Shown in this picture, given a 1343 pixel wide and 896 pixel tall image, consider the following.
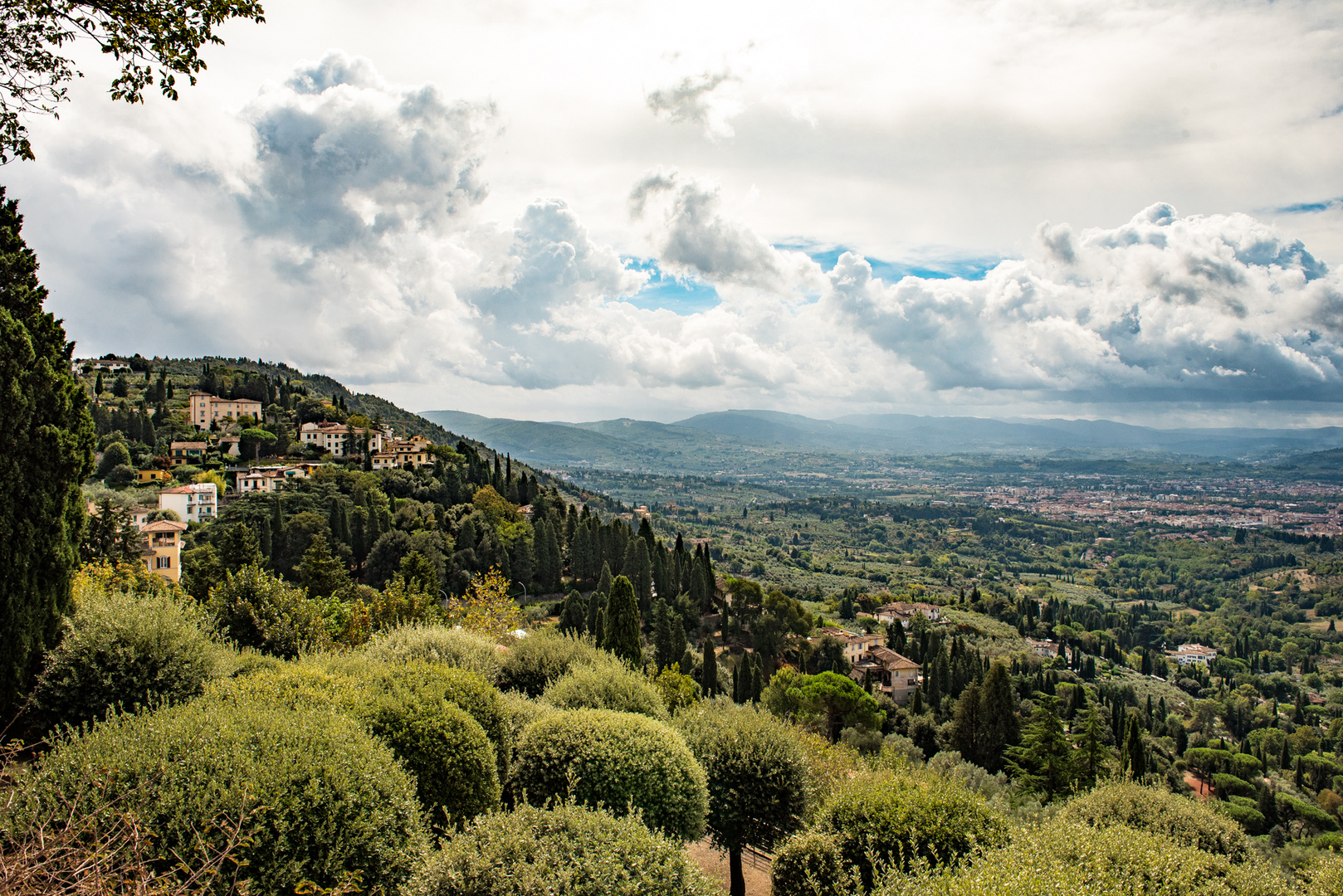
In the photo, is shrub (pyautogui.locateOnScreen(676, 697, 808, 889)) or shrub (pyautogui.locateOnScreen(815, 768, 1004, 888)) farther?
shrub (pyautogui.locateOnScreen(676, 697, 808, 889))

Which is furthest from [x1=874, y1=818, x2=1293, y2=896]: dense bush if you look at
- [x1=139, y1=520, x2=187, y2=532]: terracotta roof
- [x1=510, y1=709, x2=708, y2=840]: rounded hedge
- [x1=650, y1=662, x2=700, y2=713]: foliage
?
[x1=139, y1=520, x2=187, y2=532]: terracotta roof

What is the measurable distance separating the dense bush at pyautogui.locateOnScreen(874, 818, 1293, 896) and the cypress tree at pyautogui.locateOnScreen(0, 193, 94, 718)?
13688 millimetres

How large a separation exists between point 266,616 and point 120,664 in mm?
7765

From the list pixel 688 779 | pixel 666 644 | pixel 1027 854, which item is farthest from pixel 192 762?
pixel 666 644

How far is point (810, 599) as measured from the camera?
302 ft

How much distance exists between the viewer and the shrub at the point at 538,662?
17422 millimetres

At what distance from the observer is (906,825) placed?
10.3 meters

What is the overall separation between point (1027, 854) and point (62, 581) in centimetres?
1574

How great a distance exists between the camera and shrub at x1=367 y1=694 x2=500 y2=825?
33.1 feet

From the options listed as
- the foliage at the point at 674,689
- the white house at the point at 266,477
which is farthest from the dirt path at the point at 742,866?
the white house at the point at 266,477

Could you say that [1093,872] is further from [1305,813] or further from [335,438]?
[335,438]

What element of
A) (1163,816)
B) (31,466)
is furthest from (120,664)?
(1163,816)

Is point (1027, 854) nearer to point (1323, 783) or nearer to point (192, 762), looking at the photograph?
point (192, 762)

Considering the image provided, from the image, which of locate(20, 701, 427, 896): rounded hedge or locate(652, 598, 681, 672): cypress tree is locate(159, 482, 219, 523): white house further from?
locate(20, 701, 427, 896): rounded hedge
